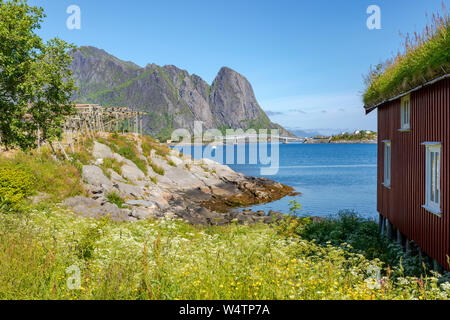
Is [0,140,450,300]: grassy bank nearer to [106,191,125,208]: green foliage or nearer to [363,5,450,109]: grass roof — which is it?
[363,5,450,109]: grass roof

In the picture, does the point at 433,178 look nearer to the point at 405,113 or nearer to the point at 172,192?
the point at 405,113

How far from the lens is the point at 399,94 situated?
10.8 metres

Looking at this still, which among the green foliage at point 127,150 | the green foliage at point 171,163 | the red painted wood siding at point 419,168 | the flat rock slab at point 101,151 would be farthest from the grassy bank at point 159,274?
the green foliage at point 171,163

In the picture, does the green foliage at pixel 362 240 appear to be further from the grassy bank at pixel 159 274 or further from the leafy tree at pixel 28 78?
the leafy tree at pixel 28 78

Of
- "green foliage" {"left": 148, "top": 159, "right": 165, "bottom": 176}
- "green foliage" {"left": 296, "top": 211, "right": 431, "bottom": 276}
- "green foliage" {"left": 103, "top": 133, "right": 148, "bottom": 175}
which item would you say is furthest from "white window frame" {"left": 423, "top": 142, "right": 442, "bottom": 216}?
"green foliage" {"left": 148, "top": 159, "right": 165, "bottom": 176}

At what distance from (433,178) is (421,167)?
35.4 inches

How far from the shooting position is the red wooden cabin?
8078mm

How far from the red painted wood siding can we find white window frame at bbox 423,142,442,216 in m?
0.17

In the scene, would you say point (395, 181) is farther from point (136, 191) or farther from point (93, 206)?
point (136, 191)

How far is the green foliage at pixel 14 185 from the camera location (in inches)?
484

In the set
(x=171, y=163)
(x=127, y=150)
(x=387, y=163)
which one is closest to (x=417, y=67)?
(x=387, y=163)

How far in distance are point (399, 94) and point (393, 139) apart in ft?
8.61

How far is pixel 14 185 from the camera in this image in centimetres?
1322
